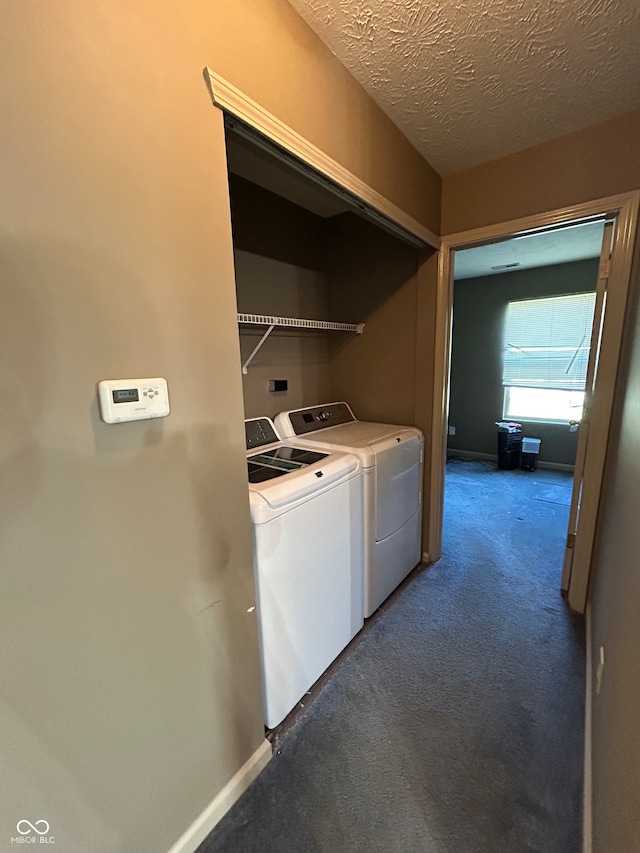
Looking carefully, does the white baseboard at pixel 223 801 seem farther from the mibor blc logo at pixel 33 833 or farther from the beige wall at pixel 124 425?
the mibor blc logo at pixel 33 833

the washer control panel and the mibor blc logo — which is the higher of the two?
the washer control panel

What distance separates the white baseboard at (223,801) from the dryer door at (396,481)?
1.01 m

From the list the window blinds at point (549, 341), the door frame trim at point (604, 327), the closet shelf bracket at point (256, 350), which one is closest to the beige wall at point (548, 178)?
the door frame trim at point (604, 327)

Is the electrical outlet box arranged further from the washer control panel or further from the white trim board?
the white trim board

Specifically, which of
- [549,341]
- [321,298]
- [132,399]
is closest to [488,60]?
[321,298]

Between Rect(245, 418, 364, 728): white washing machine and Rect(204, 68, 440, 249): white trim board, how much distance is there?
1101mm

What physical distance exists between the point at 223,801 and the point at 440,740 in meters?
0.81

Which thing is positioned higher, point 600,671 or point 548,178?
point 548,178

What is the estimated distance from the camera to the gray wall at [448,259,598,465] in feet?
13.6

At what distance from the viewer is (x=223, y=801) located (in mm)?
1134

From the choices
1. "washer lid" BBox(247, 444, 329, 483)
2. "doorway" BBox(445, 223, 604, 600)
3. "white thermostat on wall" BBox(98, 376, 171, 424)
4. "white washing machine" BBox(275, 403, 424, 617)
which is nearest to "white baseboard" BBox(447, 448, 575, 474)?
"doorway" BBox(445, 223, 604, 600)

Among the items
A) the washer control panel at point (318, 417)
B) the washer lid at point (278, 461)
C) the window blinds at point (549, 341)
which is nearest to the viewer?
the washer lid at point (278, 461)

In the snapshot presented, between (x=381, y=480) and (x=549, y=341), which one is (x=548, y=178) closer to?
(x=381, y=480)

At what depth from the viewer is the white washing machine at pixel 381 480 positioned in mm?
1800
